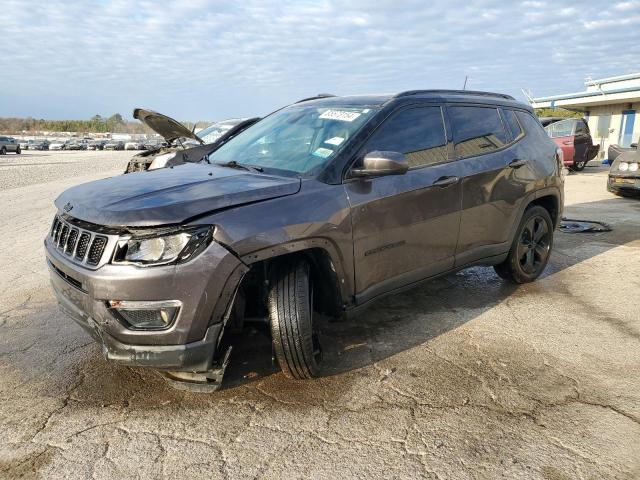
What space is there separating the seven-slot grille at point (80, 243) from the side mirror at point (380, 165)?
1598mm

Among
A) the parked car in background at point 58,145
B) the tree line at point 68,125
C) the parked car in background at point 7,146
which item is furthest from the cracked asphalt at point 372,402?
the tree line at point 68,125

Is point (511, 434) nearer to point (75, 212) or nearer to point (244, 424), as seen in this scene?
point (244, 424)

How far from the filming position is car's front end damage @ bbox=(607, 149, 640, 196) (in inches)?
417

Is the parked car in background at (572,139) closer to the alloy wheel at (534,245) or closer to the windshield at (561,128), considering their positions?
the windshield at (561,128)

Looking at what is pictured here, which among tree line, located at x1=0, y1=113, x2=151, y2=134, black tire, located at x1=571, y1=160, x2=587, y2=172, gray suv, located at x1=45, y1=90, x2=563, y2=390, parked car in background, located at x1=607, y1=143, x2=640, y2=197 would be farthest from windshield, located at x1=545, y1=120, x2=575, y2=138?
tree line, located at x1=0, y1=113, x2=151, y2=134

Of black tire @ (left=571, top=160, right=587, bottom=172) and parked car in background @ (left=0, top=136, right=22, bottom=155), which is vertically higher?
parked car in background @ (left=0, top=136, right=22, bottom=155)

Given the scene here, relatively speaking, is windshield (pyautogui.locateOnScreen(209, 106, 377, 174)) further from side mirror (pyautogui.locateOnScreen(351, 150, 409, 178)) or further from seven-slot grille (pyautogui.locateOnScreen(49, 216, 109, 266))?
seven-slot grille (pyautogui.locateOnScreen(49, 216, 109, 266))

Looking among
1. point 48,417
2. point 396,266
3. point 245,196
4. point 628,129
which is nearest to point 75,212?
point 245,196

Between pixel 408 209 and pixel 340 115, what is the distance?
2.94ft

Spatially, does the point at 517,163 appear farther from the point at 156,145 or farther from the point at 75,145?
the point at 75,145

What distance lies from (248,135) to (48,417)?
103 inches

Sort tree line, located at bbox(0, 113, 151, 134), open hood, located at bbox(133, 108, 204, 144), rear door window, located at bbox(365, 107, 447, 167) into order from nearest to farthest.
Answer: rear door window, located at bbox(365, 107, 447, 167), open hood, located at bbox(133, 108, 204, 144), tree line, located at bbox(0, 113, 151, 134)

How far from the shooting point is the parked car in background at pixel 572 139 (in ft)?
57.1

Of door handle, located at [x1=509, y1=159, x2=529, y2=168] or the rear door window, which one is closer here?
the rear door window
